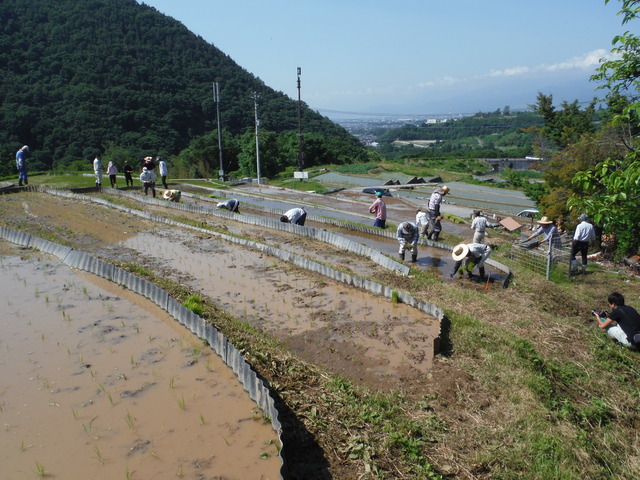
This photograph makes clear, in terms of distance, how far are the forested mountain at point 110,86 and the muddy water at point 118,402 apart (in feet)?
92.2

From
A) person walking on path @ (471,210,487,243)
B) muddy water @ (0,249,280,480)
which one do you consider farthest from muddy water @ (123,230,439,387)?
person walking on path @ (471,210,487,243)

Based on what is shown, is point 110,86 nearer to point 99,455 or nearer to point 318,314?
point 318,314

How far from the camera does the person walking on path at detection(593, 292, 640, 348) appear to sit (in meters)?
7.29

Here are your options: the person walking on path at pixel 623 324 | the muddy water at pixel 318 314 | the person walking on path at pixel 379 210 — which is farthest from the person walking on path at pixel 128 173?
the person walking on path at pixel 623 324

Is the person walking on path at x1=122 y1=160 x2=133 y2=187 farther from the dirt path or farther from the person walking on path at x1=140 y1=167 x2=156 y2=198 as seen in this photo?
the dirt path

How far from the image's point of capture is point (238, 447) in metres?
4.90

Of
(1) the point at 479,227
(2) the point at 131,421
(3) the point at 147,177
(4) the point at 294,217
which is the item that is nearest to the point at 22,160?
(3) the point at 147,177

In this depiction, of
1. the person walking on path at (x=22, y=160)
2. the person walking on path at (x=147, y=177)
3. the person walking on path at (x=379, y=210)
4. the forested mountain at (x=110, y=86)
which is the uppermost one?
the forested mountain at (x=110, y=86)

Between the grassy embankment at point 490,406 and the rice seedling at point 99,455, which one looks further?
the grassy embankment at point 490,406

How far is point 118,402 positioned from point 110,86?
5009 centimetres

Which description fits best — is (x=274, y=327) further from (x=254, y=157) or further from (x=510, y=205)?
(x=254, y=157)

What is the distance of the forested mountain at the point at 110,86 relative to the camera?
40344 millimetres

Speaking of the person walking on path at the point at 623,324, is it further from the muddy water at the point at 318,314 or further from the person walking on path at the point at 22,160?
the person walking on path at the point at 22,160

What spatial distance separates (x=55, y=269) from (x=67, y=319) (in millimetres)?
3248
